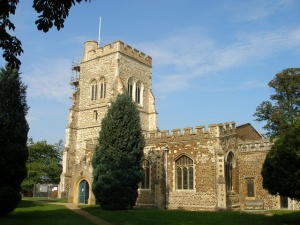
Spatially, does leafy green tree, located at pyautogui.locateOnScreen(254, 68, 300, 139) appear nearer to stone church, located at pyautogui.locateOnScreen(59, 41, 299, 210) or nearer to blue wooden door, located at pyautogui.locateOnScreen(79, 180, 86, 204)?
stone church, located at pyautogui.locateOnScreen(59, 41, 299, 210)

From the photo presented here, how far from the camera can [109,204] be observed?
22.4 m

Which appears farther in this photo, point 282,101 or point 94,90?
point 94,90

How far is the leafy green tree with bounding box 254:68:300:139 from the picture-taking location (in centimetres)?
3181

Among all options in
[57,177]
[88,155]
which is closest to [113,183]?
[88,155]

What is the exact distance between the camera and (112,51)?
126ft

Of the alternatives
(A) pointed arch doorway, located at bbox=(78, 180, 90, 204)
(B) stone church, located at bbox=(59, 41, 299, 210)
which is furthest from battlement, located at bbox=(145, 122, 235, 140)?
(A) pointed arch doorway, located at bbox=(78, 180, 90, 204)

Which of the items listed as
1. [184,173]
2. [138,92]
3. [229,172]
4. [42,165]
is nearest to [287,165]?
[229,172]

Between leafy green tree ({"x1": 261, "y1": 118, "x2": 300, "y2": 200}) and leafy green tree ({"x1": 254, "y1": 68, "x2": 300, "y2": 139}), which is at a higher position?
leafy green tree ({"x1": 254, "y1": 68, "x2": 300, "y2": 139})

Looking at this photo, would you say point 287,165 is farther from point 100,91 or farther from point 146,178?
point 100,91

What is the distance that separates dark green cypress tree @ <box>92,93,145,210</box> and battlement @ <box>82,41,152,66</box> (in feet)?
48.2

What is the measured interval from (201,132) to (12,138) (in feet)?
46.6

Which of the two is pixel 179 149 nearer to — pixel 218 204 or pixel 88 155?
pixel 218 204

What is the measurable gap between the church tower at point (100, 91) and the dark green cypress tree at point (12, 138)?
17.1 metres

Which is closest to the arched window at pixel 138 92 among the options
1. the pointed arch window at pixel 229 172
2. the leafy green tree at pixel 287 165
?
the pointed arch window at pixel 229 172
